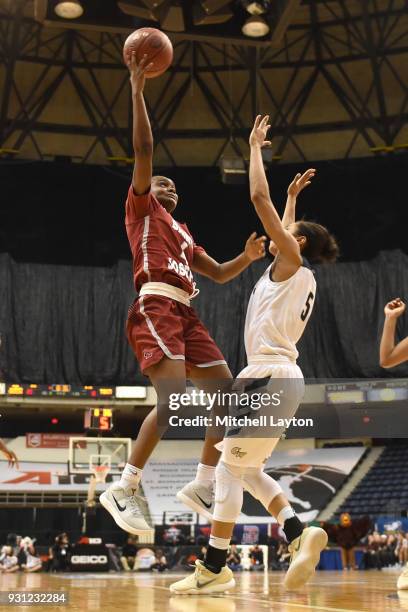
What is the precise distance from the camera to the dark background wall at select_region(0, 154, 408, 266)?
73.8ft

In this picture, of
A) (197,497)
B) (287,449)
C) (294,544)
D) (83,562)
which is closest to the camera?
(294,544)

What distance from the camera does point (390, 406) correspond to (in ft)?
72.5

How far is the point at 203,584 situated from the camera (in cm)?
449

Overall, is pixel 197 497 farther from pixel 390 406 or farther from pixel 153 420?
pixel 390 406

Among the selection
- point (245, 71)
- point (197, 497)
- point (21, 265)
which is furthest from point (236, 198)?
point (197, 497)

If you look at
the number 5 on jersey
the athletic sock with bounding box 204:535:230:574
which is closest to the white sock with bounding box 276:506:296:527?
the athletic sock with bounding box 204:535:230:574

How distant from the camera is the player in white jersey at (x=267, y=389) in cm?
437

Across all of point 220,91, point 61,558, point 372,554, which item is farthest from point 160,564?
point 220,91

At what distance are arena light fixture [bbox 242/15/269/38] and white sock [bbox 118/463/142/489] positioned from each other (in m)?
6.06

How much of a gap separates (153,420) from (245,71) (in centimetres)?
1971

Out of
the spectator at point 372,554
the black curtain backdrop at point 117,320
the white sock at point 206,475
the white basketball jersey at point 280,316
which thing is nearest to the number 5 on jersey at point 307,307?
the white basketball jersey at point 280,316

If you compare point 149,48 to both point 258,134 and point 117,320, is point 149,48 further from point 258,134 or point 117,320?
point 117,320

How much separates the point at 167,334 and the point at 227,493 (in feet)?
3.16

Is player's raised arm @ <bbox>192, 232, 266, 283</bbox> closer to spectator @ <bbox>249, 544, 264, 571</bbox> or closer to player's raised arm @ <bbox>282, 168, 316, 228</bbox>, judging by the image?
player's raised arm @ <bbox>282, 168, 316, 228</bbox>
